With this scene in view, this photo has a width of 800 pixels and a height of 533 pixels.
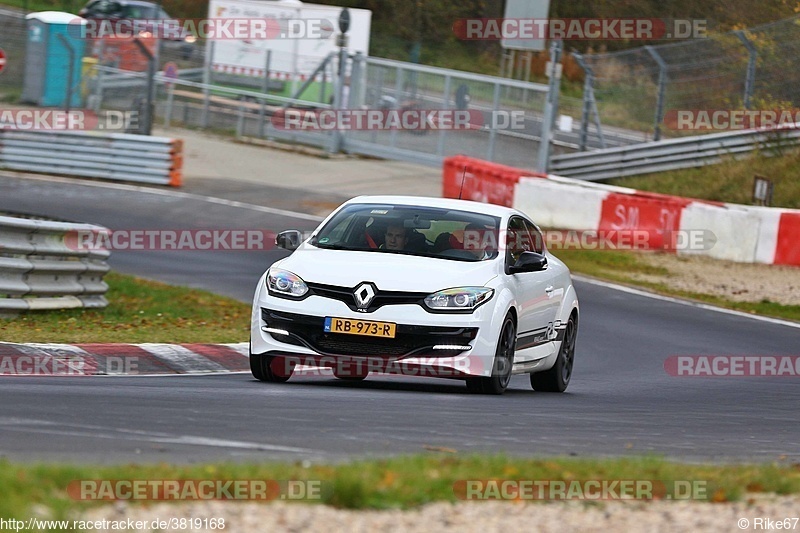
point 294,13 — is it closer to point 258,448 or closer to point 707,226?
point 707,226

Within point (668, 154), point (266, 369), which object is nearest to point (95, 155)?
point (668, 154)

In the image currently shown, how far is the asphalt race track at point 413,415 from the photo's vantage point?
6.85m

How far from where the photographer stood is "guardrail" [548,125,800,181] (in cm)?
2820

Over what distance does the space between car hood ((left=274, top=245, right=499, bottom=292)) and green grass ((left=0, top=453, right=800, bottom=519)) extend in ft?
9.78

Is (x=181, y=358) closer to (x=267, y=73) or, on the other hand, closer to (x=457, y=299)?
(x=457, y=299)

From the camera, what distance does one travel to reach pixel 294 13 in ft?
135

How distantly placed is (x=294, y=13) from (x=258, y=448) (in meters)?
35.3

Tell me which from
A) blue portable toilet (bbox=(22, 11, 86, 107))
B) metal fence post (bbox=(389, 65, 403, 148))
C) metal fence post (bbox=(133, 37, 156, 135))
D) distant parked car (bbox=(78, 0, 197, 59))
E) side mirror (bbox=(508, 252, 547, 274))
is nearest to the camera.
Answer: side mirror (bbox=(508, 252, 547, 274))

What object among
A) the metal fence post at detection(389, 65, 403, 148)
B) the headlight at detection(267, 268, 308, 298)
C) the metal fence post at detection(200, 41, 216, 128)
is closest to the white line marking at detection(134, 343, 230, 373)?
the headlight at detection(267, 268, 308, 298)

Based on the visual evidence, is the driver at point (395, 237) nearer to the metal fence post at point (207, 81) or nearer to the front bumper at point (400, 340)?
the front bumper at point (400, 340)

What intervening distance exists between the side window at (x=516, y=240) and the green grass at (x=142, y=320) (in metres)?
3.18

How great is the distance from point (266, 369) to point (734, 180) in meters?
19.4

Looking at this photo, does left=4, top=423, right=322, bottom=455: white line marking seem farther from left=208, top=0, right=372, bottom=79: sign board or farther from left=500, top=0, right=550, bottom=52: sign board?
left=208, top=0, right=372, bottom=79: sign board

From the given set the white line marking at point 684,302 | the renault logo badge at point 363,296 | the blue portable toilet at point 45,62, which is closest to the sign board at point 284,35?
the blue portable toilet at point 45,62
